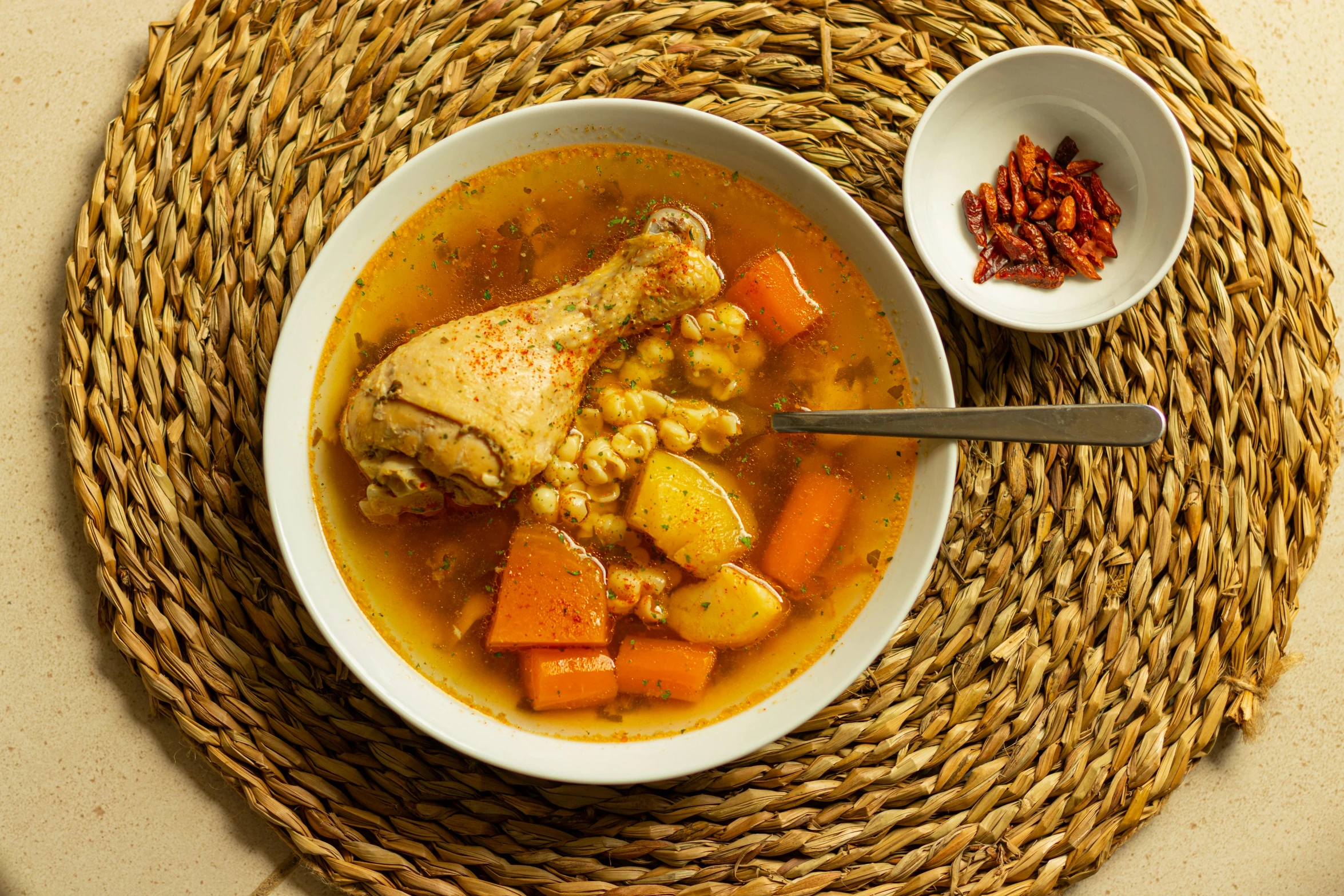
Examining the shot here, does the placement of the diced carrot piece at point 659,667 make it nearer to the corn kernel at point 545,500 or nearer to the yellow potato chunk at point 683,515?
the yellow potato chunk at point 683,515

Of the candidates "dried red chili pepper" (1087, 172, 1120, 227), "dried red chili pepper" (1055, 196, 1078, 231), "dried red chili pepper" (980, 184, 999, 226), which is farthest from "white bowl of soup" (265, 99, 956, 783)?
"dried red chili pepper" (1087, 172, 1120, 227)

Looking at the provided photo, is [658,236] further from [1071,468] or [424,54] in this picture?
[1071,468]

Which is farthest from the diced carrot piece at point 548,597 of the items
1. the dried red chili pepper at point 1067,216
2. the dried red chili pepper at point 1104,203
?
the dried red chili pepper at point 1104,203

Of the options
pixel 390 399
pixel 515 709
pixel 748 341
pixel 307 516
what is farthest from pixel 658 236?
pixel 515 709

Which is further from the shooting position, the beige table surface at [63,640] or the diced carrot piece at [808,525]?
the beige table surface at [63,640]

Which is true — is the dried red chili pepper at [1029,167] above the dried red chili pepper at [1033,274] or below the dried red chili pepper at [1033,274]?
above

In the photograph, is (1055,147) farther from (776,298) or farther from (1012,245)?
(776,298)

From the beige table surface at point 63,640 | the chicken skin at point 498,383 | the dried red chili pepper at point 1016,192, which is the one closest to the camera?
the chicken skin at point 498,383

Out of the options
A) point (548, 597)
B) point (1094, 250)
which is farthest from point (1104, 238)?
point (548, 597)

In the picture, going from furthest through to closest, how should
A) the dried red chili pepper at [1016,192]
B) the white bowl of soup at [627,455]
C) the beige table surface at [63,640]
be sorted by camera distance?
the beige table surface at [63,640]
the dried red chili pepper at [1016,192]
the white bowl of soup at [627,455]
